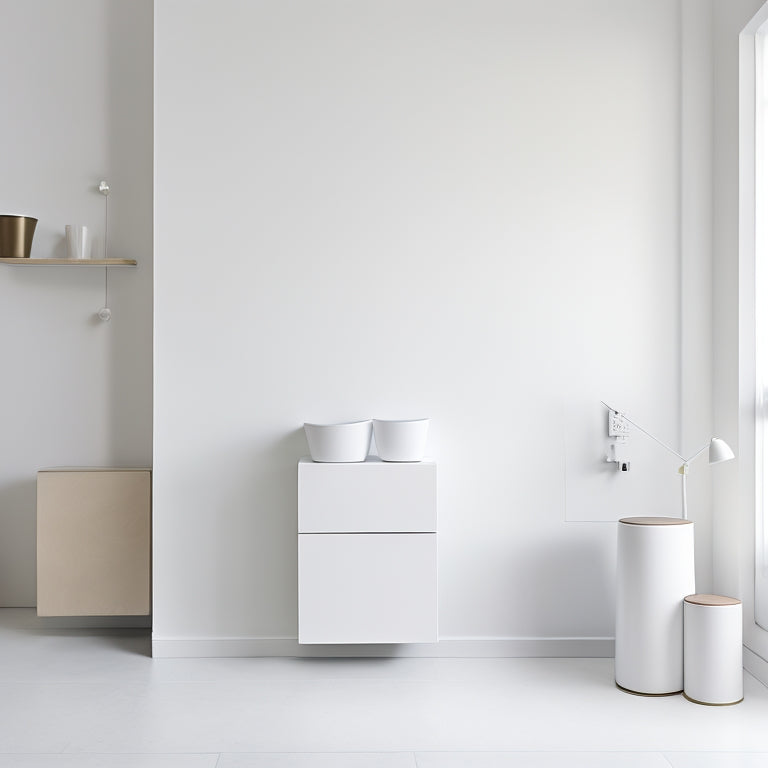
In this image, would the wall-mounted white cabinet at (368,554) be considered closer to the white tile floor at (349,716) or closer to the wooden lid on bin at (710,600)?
the white tile floor at (349,716)

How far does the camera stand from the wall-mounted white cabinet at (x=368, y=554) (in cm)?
295

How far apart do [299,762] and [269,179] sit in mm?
2054

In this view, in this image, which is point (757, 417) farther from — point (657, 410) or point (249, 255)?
point (249, 255)

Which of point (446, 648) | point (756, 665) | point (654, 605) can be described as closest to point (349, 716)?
point (446, 648)

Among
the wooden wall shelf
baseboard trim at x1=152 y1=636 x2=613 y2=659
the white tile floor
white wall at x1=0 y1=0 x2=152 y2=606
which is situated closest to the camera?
the white tile floor

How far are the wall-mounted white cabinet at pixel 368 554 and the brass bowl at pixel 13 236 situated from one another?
5.57 feet

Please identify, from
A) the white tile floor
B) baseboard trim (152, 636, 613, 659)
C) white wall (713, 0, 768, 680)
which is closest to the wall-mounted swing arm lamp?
white wall (713, 0, 768, 680)

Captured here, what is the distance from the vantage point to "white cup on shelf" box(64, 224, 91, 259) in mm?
3605

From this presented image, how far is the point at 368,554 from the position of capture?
2.95 metres

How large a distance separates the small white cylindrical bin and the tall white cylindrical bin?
0.07 meters

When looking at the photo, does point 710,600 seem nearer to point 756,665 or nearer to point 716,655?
point 716,655

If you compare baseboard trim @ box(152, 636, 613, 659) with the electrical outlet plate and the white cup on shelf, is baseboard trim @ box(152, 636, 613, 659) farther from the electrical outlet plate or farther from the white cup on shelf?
the white cup on shelf

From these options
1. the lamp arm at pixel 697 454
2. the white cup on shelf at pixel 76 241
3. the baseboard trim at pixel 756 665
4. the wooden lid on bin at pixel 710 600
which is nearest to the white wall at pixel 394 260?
the lamp arm at pixel 697 454

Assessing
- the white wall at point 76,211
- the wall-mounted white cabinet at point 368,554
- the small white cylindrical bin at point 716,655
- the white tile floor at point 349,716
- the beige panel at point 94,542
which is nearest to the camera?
the white tile floor at point 349,716
